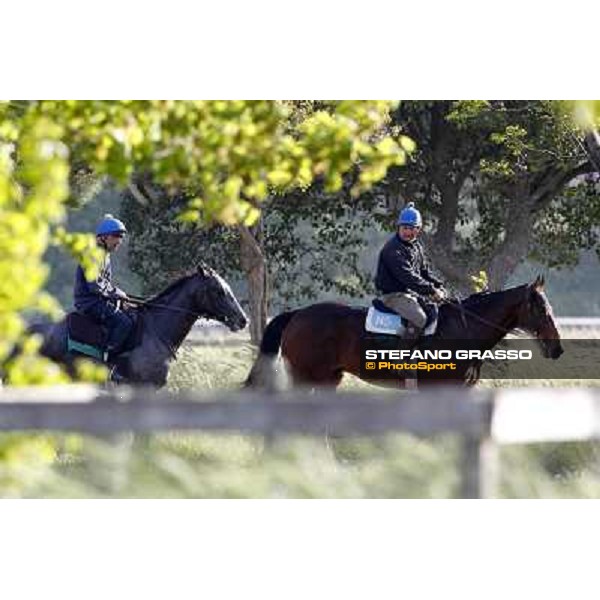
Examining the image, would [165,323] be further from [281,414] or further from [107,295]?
[281,414]

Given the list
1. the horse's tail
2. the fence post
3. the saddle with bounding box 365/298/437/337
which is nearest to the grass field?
the fence post

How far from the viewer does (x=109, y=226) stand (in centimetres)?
1138

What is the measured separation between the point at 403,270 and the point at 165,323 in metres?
2.02

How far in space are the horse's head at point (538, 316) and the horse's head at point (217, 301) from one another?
6.42ft

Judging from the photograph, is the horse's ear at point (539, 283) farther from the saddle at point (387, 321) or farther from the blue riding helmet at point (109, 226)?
the blue riding helmet at point (109, 226)

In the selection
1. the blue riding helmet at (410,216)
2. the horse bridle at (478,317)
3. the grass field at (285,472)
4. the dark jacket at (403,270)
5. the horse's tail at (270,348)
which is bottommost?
the grass field at (285,472)

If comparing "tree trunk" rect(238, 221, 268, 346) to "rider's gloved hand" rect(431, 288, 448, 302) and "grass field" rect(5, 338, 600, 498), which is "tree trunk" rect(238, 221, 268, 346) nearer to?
"rider's gloved hand" rect(431, 288, 448, 302)

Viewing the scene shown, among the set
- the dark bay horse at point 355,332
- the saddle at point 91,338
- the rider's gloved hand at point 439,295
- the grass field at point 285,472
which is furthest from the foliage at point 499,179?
the saddle at point 91,338

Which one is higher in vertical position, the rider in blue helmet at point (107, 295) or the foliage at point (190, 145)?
the foliage at point (190, 145)

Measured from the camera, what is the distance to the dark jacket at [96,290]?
1224cm

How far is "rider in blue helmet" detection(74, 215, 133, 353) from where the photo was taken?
37.9ft
